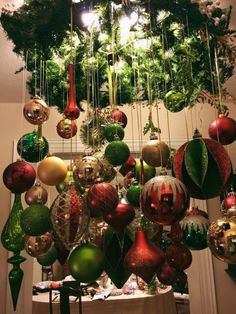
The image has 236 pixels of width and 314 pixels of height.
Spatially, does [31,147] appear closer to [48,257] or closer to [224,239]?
[48,257]

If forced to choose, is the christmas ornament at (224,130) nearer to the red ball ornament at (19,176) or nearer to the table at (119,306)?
the red ball ornament at (19,176)

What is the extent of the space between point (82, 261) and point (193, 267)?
6.00ft

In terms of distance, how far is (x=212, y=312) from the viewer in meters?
2.33

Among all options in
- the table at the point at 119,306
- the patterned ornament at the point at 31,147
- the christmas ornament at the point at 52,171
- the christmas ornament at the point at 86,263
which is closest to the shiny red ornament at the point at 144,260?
the christmas ornament at the point at 86,263

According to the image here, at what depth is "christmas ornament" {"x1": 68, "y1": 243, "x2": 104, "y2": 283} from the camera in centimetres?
81

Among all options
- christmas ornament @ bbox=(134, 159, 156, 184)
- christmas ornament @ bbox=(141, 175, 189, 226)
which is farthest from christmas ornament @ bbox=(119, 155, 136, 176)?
christmas ornament @ bbox=(141, 175, 189, 226)

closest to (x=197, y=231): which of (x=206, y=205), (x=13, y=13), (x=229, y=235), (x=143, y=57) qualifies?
(x=229, y=235)

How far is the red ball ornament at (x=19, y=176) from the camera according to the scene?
3.32 ft

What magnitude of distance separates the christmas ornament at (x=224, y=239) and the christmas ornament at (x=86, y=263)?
0.91 feet

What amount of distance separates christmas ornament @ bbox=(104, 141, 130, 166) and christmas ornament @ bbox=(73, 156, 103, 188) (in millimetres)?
71

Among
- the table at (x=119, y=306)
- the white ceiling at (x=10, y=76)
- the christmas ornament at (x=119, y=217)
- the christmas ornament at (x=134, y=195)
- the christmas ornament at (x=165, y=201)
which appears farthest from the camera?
the table at (x=119, y=306)

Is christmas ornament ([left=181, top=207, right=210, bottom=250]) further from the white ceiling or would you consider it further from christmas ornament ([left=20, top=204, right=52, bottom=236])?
the white ceiling

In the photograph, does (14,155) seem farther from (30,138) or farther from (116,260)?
(116,260)

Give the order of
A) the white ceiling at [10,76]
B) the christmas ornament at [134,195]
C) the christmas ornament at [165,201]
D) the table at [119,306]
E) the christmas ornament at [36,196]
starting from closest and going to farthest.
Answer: the christmas ornament at [165,201] → the christmas ornament at [134,195] → the christmas ornament at [36,196] → the white ceiling at [10,76] → the table at [119,306]
